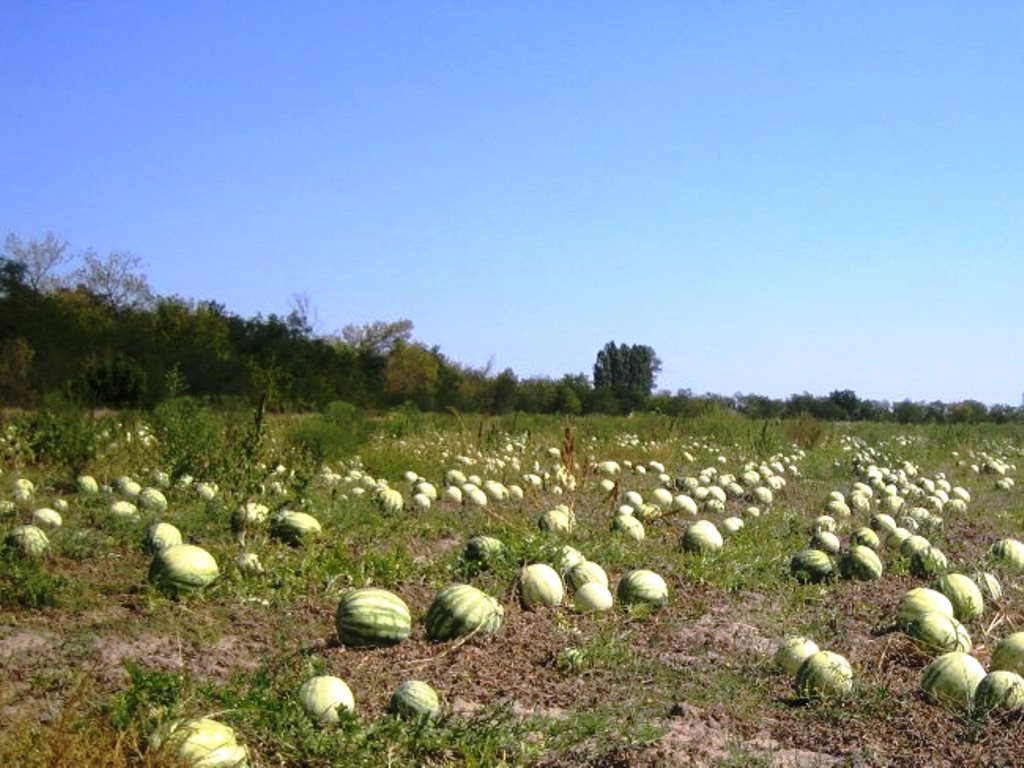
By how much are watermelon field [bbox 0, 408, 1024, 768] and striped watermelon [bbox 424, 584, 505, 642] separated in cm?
1

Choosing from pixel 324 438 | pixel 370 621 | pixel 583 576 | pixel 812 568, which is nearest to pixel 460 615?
pixel 370 621

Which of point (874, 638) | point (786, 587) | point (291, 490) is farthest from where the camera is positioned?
point (291, 490)

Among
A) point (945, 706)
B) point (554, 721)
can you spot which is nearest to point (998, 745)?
point (945, 706)

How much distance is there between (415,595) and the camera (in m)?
6.45

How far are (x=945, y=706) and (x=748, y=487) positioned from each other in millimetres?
10019

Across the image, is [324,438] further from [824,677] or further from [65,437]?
[824,677]

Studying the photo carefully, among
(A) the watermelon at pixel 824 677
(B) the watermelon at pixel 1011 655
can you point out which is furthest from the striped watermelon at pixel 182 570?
(B) the watermelon at pixel 1011 655

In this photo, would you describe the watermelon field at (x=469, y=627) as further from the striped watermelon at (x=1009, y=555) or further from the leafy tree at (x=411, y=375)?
the leafy tree at (x=411, y=375)

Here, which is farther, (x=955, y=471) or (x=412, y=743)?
(x=955, y=471)

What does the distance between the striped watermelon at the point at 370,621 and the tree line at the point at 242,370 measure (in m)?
2.89

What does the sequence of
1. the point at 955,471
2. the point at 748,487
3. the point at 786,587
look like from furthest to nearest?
1. the point at 955,471
2. the point at 748,487
3. the point at 786,587

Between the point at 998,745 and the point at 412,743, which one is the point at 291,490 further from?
the point at 998,745

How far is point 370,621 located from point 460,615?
0.47m

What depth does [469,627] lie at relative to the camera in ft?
17.9
